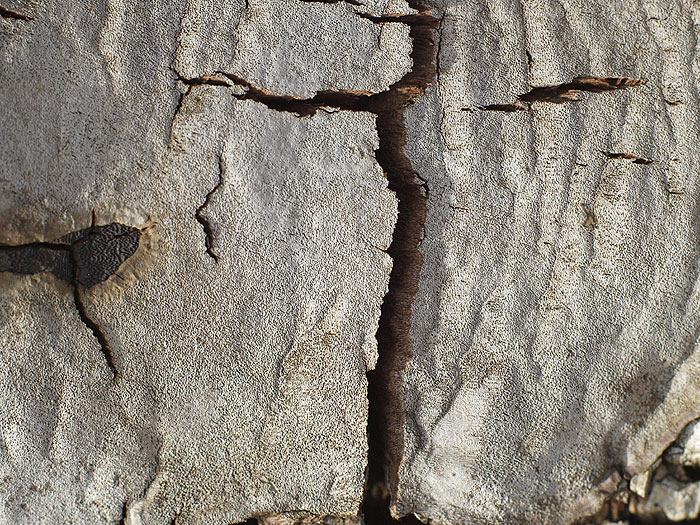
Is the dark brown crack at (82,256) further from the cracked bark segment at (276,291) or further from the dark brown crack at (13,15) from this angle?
the dark brown crack at (13,15)

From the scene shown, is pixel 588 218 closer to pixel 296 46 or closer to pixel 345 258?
pixel 345 258

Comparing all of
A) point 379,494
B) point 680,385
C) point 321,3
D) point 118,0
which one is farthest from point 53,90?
point 680,385

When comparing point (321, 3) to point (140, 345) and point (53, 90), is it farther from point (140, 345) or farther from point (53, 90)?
point (140, 345)

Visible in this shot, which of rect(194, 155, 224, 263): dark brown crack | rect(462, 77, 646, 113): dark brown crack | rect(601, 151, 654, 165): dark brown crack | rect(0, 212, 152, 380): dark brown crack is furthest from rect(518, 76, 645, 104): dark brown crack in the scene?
rect(0, 212, 152, 380): dark brown crack

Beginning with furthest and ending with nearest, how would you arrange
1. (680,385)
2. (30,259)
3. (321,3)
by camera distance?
(680,385) < (321,3) < (30,259)

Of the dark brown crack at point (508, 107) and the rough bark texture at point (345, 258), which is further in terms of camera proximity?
the dark brown crack at point (508, 107)

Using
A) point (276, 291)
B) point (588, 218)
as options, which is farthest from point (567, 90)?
point (276, 291)

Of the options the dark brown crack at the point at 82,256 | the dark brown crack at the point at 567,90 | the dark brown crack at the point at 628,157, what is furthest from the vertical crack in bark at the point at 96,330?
the dark brown crack at the point at 628,157

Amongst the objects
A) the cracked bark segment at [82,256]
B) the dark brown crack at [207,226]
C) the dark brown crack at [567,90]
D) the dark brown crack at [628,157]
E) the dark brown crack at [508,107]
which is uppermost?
the dark brown crack at [567,90]
